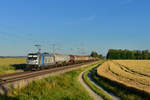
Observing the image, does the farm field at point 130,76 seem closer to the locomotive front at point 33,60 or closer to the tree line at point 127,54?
the locomotive front at point 33,60

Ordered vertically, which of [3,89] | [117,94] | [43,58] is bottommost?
[117,94]

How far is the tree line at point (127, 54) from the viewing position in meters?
155

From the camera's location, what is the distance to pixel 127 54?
165000mm

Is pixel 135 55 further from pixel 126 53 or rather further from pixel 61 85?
pixel 61 85


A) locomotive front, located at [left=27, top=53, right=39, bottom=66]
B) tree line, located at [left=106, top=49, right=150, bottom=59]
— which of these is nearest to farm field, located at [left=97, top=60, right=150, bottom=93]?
locomotive front, located at [left=27, top=53, right=39, bottom=66]

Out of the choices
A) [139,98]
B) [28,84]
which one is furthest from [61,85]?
[139,98]

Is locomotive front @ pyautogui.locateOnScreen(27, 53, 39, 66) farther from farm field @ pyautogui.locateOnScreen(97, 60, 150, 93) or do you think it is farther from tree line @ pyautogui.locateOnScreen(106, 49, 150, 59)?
tree line @ pyautogui.locateOnScreen(106, 49, 150, 59)

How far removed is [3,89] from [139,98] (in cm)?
1329

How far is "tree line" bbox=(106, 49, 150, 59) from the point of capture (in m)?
155

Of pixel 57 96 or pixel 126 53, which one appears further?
pixel 126 53

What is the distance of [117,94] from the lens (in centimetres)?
1390

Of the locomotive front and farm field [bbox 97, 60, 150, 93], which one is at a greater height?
the locomotive front

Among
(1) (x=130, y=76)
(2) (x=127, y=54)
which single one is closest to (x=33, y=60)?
(1) (x=130, y=76)

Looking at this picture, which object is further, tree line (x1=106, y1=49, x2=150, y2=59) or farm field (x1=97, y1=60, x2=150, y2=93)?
tree line (x1=106, y1=49, x2=150, y2=59)
